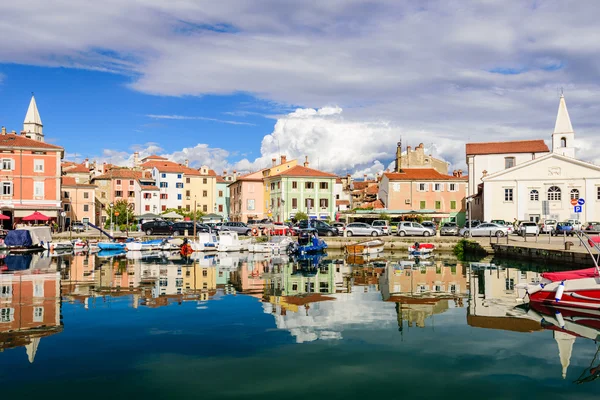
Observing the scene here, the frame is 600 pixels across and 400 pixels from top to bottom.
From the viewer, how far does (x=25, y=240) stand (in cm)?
4997

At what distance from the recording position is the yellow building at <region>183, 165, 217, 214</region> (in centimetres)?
9781

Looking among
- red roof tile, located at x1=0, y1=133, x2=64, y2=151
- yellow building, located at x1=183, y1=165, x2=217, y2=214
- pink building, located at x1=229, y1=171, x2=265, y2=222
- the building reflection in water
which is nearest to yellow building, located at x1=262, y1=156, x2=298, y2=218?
pink building, located at x1=229, y1=171, x2=265, y2=222

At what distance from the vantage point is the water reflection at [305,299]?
16.1 metres

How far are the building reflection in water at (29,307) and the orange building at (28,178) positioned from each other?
32.6 m

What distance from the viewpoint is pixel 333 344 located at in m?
14.7

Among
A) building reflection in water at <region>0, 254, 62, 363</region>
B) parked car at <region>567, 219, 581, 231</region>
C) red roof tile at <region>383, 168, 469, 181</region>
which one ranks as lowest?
building reflection in water at <region>0, 254, 62, 363</region>

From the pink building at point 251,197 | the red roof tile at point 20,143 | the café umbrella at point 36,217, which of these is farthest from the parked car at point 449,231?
the red roof tile at point 20,143

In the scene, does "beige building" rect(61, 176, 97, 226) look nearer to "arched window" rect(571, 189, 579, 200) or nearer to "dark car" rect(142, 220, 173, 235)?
"dark car" rect(142, 220, 173, 235)

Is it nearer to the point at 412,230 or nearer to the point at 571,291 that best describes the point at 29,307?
the point at 571,291

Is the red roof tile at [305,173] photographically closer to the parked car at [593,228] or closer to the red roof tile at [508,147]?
the red roof tile at [508,147]

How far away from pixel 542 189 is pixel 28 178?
207 ft

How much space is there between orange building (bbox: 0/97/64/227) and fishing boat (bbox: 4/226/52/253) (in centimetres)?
1393

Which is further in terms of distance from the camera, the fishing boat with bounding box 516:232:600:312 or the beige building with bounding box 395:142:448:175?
the beige building with bounding box 395:142:448:175

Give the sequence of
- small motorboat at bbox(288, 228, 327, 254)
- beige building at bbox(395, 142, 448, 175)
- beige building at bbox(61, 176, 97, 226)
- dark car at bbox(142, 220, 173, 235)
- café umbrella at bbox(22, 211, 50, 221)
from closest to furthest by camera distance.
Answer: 1. small motorboat at bbox(288, 228, 327, 254)
2. dark car at bbox(142, 220, 173, 235)
3. café umbrella at bbox(22, 211, 50, 221)
4. beige building at bbox(61, 176, 97, 226)
5. beige building at bbox(395, 142, 448, 175)
